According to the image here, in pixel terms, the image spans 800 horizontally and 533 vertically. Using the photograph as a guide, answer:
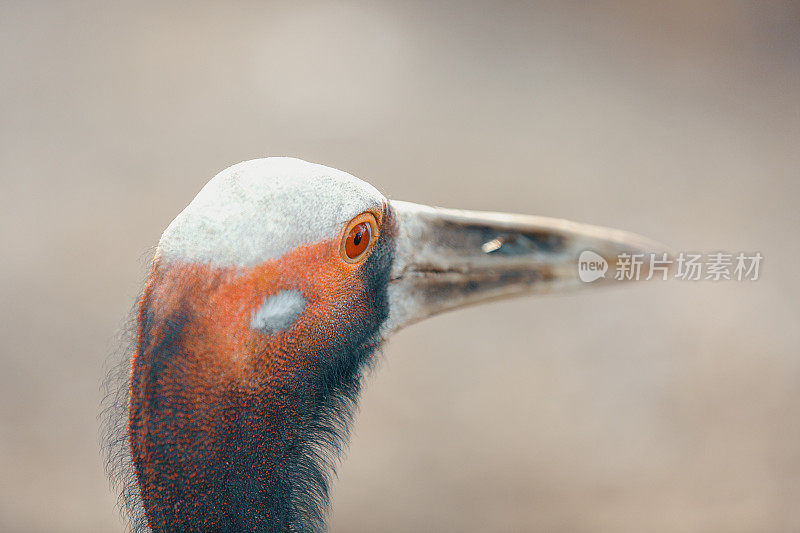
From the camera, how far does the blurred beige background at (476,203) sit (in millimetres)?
3535

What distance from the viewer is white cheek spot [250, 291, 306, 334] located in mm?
1301

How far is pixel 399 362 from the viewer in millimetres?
4004

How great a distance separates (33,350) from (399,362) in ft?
6.02

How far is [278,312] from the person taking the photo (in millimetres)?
1321

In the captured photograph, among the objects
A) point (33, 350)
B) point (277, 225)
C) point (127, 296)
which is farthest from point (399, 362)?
point (277, 225)

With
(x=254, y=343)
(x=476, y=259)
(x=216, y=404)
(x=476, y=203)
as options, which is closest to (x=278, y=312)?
(x=254, y=343)

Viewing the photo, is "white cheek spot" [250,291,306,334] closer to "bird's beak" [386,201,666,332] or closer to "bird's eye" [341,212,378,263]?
"bird's eye" [341,212,378,263]

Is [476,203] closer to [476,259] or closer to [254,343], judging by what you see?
[476,259]

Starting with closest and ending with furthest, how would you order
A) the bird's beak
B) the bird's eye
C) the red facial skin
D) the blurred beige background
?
the red facial skin, the bird's eye, the bird's beak, the blurred beige background

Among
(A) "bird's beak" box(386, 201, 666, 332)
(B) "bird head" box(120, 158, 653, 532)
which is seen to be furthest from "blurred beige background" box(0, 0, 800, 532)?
(B) "bird head" box(120, 158, 653, 532)

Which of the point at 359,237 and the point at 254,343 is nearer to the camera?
the point at 254,343

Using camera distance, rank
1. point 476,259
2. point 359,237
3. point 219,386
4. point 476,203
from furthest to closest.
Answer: point 476,203 < point 476,259 < point 359,237 < point 219,386

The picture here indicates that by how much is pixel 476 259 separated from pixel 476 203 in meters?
3.42

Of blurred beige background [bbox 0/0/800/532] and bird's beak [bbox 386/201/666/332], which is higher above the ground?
bird's beak [bbox 386/201/666/332]
